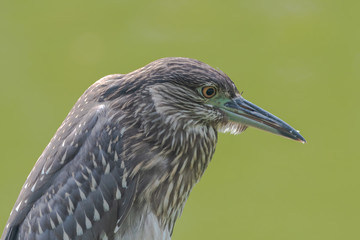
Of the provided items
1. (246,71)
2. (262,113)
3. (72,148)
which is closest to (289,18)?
(246,71)

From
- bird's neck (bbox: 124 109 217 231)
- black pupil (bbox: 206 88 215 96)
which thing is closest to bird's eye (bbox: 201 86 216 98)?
black pupil (bbox: 206 88 215 96)

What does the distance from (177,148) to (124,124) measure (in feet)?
0.98

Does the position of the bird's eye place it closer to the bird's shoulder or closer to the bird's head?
the bird's head

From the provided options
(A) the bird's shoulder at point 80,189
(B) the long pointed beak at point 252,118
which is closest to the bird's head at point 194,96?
(B) the long pointed beak at point 252,118

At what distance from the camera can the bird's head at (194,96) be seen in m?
3.29

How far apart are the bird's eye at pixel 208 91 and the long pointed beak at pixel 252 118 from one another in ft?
0.29

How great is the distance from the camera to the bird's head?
3.29 m

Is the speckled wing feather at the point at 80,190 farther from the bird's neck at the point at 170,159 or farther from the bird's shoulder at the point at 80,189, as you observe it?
the bird's neck at the point at 170,159

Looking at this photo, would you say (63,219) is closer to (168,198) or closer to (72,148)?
(72,148)

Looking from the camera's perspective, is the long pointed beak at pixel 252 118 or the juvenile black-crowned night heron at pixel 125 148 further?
the long pointed beak at pixel 252 118

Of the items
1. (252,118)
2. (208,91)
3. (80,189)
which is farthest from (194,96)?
(80,189)

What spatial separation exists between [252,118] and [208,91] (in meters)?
0.25

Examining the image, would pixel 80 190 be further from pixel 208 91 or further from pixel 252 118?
pixel 252 118

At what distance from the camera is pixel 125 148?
331 centimetres
